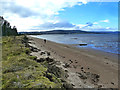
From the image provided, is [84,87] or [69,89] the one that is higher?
[69,89]

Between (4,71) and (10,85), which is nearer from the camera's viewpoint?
(10,85)

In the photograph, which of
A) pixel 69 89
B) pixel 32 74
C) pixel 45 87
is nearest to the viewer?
pixel 45 87

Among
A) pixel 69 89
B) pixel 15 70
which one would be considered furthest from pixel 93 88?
pixel 15 70

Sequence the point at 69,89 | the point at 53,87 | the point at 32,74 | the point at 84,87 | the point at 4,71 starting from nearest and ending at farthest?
the point at 53,87 → the point at 32,74 → the point at 4,71 → the point at 69,89 → the point at 84,87

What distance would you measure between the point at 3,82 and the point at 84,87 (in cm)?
435

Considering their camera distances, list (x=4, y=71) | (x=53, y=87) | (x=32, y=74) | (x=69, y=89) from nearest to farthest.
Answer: (x=53, y=87) → (x=32, y=74) → (x=4, y=71) → (x=69, y=89)

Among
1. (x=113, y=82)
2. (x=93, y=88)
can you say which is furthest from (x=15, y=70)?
(x=113, y=82)

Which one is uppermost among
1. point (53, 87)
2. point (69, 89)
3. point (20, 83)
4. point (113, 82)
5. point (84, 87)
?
point (20, 83)

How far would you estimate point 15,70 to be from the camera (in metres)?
4.29

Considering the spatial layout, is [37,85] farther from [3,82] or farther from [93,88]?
[93,88]

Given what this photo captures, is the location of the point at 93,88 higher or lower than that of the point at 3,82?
lower

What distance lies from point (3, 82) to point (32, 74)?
3.54 ft

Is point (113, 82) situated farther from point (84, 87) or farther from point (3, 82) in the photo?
point (3, 82)

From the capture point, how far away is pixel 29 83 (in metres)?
3.27
